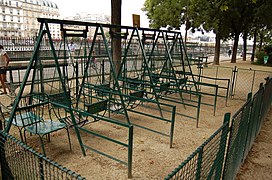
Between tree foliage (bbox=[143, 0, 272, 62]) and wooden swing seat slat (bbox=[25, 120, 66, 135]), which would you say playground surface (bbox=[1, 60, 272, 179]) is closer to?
wooden swing seat slat (bbox=[25, 120, 66, 135])

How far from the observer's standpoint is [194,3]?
17.0 metres

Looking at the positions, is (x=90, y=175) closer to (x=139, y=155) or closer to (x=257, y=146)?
(x=139, y=155)

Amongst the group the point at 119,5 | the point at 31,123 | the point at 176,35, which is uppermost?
the point at 119,5

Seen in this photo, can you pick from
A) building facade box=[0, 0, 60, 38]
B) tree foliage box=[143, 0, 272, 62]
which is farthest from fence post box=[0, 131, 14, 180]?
building facade box=[0, 0, 60, 38]

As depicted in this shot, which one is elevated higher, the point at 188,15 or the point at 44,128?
the point at 188,15

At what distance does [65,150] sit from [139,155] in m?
1.46

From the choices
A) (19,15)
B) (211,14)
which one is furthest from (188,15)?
(19,15)

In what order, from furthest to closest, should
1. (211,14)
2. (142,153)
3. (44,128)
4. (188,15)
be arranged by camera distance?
1. (188,15)
2. (211,14)
3. (142,153)
4. (44,128)

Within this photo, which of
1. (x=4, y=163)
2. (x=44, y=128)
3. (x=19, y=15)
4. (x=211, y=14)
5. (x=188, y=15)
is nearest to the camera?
(x=4, y=163)

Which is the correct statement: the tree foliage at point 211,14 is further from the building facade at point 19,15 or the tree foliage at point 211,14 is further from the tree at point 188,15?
the building facade at point 19,15

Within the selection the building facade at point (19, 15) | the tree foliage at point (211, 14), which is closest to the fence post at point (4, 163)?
the tree foliage at point (211, 14)

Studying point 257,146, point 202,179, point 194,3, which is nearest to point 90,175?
point 202,179

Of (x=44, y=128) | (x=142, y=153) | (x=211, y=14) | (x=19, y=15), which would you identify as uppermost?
(x=19, y=15)

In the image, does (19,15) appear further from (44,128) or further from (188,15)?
(44,128)
